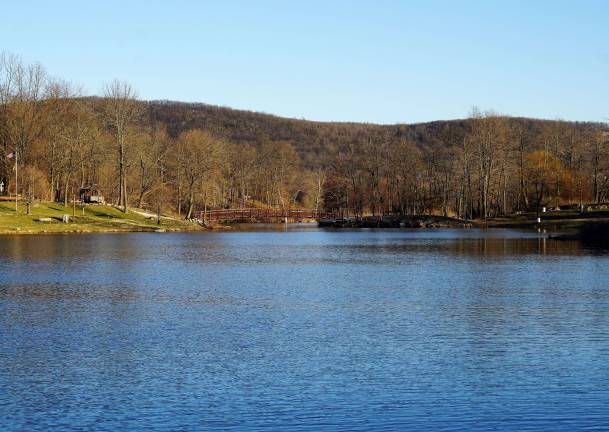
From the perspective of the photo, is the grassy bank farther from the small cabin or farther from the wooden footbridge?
the wooden footbridge

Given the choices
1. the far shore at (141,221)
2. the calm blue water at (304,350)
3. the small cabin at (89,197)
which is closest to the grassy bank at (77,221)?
the far shore at (141,221)

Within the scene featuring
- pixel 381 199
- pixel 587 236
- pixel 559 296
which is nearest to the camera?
pixel 559 296

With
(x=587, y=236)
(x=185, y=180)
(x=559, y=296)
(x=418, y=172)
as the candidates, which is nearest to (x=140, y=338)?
(x=559, y=296)

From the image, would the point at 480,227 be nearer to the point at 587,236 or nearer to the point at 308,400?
the point at 587,236

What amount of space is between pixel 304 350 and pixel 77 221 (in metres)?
85.9

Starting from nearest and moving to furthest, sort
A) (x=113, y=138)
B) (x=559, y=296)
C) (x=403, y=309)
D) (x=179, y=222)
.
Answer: (x=403, y=309), (x=559, y=296), (x=179, y=222), (x=113, y=138)

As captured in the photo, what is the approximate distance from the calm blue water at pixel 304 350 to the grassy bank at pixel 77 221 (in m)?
48.7

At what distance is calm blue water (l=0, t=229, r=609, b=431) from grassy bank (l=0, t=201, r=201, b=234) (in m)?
48.7

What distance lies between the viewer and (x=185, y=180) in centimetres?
13425

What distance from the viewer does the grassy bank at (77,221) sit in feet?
320

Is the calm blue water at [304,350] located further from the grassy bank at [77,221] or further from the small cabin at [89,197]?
the small cabin at [89,197]

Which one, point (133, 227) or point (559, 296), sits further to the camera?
point (133, 227)

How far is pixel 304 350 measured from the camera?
25.3 metres

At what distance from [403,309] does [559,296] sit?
29.9ft
